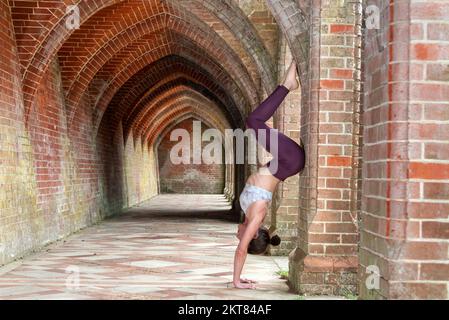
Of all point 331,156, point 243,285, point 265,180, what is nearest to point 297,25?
point 331,156

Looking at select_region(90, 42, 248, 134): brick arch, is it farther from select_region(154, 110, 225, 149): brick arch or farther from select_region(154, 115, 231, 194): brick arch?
select_region(154, 115, 231, 194): brick arch

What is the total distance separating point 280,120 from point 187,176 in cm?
2713

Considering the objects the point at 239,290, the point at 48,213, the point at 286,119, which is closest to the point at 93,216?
the point at 48,213

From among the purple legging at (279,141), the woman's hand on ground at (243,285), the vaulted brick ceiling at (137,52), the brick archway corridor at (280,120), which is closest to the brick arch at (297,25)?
the brick archway corridor at (280,120)

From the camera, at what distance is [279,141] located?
223 inches

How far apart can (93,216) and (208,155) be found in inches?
840

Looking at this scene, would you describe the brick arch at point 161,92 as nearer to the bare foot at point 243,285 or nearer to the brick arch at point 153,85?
the brick arch at point 153,85

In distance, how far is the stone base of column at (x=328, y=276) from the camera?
6.28 metres

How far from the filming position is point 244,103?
16.9 metres

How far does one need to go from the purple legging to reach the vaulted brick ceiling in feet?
15.3

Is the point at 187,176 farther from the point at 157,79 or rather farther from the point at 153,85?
the point at 157,79

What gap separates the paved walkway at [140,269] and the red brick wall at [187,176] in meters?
22.5

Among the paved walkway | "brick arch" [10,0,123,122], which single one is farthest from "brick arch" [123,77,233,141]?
"brick arch" [10,0,123,122]

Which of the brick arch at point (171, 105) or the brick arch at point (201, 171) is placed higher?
the brick arch at point (171, 105)
